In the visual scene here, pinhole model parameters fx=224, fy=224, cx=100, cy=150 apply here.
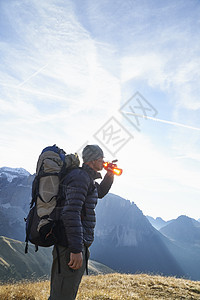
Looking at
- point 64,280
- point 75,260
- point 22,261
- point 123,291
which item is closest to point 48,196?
point 75,260

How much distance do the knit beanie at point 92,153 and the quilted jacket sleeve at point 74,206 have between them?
544mm

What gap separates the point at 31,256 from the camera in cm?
12100

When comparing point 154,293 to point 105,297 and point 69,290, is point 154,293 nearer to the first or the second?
point 105,297

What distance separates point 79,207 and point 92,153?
1198mm

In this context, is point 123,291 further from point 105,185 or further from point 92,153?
point 92,153

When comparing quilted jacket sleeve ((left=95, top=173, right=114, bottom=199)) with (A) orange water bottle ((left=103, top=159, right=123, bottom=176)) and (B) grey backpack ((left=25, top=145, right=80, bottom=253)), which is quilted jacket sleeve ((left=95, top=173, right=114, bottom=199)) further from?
(B) grey backpack ((left=25, top=145, right=80, bottom=253))

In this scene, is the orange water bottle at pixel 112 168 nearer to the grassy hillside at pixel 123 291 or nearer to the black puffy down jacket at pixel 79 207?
the black puffy down jacket at pixel 79 207

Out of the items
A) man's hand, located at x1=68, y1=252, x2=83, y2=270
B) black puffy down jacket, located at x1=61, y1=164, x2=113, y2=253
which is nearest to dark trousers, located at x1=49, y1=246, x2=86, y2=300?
man's hand, located at x1=68, y1=252, x2=83, y2=270

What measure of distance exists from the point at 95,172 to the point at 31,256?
135 meters

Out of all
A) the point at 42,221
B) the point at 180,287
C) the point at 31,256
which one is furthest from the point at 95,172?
the point at 31,256

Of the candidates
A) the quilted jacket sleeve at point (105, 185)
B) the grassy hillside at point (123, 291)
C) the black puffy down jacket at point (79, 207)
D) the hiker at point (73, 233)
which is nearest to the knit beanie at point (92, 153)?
the black puffy down jacket at point (79, 207)

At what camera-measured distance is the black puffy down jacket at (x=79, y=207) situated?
3764mm

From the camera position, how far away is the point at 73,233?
376 cm

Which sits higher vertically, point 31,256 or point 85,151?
point 85,151
